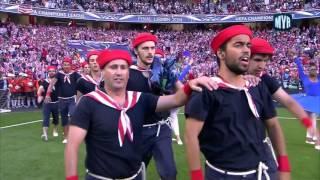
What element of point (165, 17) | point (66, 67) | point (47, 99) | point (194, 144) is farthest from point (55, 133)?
point (165, 17)

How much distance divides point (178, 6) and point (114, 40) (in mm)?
10766

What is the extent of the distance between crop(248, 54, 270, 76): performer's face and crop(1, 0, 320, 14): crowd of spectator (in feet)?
128

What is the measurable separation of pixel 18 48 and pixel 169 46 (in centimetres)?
1392

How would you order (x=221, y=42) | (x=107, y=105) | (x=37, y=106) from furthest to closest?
(x=37, y=106) → (x=107, y=105) → (x=221, y=42)

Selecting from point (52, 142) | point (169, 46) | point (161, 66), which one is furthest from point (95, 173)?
point (169, 46)

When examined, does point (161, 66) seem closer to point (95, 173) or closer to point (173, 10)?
point (95, 173)

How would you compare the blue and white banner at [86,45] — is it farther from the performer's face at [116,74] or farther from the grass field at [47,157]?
the performer's face at [116,74]

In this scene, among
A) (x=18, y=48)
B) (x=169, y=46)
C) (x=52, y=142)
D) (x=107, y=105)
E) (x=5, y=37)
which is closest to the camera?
(x=107, y=105)

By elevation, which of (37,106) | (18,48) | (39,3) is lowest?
(37,106)

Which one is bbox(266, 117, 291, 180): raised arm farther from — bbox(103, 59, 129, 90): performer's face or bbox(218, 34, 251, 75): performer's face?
bbox(103, 59, 129, 90): performer's face

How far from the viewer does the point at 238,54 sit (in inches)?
139

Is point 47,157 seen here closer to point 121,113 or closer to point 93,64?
point 93,64

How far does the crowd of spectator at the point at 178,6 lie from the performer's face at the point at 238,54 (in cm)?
4054

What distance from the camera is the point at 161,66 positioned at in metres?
5.89
